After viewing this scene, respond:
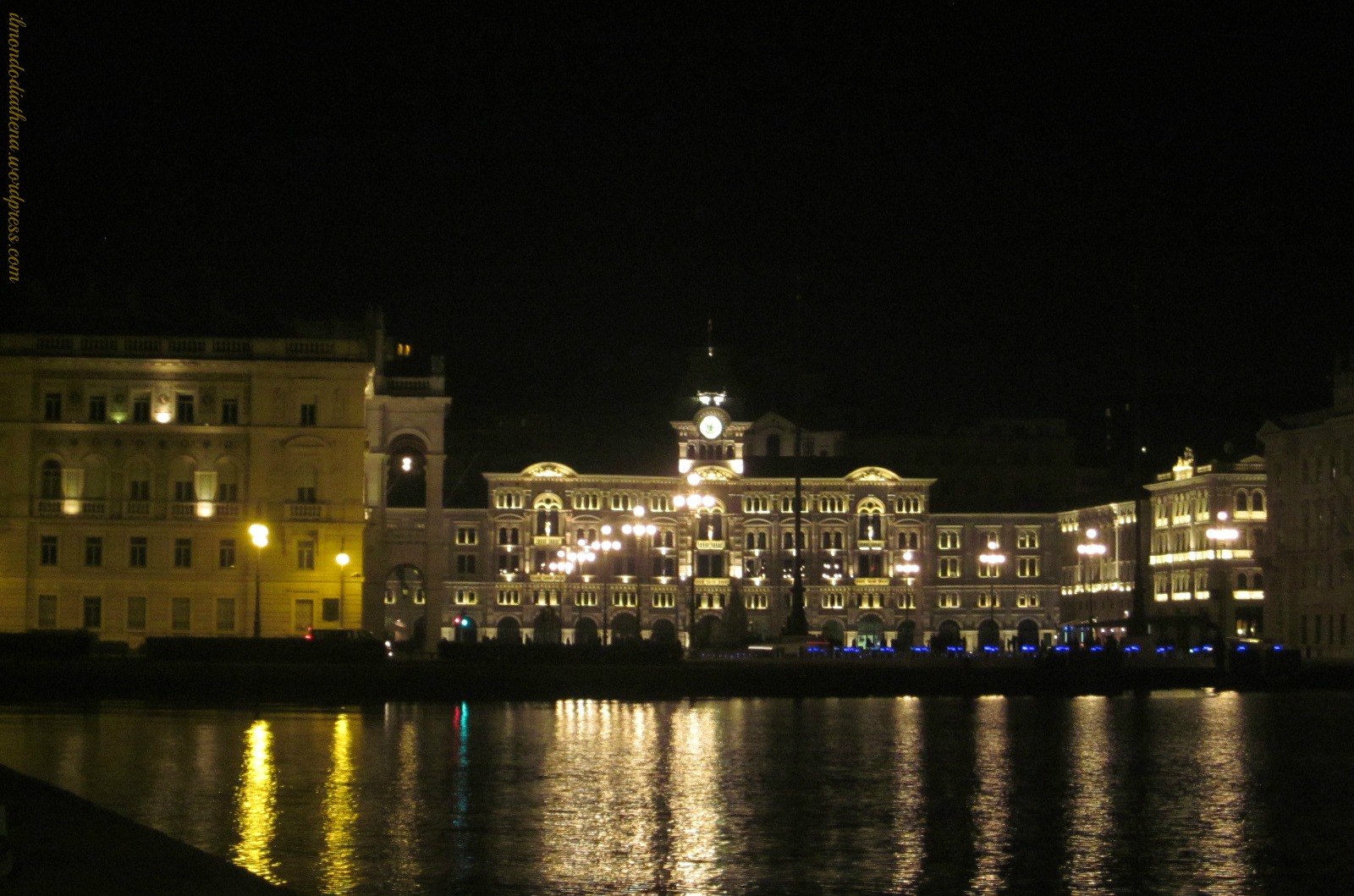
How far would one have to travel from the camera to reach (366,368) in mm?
81438

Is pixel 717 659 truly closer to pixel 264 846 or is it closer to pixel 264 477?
pixel 264 477

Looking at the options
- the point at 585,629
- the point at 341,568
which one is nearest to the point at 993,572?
the point at 585,629

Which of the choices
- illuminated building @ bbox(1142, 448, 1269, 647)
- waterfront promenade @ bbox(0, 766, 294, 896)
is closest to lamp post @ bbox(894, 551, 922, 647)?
illuminated building @ bbox(1142, 448, 1269, 647)

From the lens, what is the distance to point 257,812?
88.0 feet

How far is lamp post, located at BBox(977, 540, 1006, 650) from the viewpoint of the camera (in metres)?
133

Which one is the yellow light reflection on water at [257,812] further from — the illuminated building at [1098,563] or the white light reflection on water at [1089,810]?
the illuminated building at [1098,563]

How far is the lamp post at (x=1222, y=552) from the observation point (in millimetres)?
116500

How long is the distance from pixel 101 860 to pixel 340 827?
654 cm

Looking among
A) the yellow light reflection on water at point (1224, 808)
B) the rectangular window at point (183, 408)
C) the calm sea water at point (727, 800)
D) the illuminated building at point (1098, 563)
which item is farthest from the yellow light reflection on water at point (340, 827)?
the illuminated building at point (1098, 563)

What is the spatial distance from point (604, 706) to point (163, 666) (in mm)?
13097

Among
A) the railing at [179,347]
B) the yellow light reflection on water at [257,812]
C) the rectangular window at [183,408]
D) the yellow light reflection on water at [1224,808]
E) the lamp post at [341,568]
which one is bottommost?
the yellow light reflection on water at [1224,808]

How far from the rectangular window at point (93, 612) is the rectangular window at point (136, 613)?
1.06m

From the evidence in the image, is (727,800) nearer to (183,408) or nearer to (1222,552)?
(183,408)

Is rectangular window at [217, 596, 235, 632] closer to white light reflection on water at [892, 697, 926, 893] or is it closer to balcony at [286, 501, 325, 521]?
balcony at [286, 501, 325, 521]
